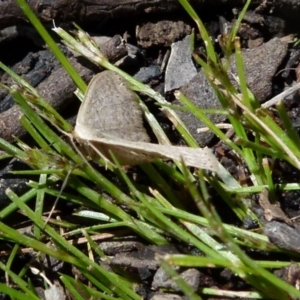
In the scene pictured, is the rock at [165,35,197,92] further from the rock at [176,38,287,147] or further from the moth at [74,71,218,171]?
the moth at [74,71,218,171]

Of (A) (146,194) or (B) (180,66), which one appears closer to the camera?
(A) (146,194)

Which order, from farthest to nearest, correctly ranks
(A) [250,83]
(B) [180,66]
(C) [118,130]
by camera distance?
(B) [180,66] → (A) [250,83] → (C) [118,130]

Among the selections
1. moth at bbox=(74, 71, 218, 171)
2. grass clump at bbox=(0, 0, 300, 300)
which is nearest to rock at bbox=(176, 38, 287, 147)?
grass clump at bbox=(0, 0, 300, 300)

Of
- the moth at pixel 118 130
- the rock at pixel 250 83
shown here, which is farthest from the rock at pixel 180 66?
the moth at pixel 118 130

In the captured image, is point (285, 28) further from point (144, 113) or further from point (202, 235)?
point (202, 235)

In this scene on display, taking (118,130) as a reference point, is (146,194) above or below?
below

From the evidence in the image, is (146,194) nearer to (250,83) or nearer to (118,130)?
(118,130)

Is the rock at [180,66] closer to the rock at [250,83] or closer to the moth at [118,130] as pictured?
the rock at [250,83]

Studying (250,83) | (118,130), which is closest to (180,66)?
(250,83)

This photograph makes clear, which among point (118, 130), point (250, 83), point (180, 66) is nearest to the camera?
point (118, 130)
